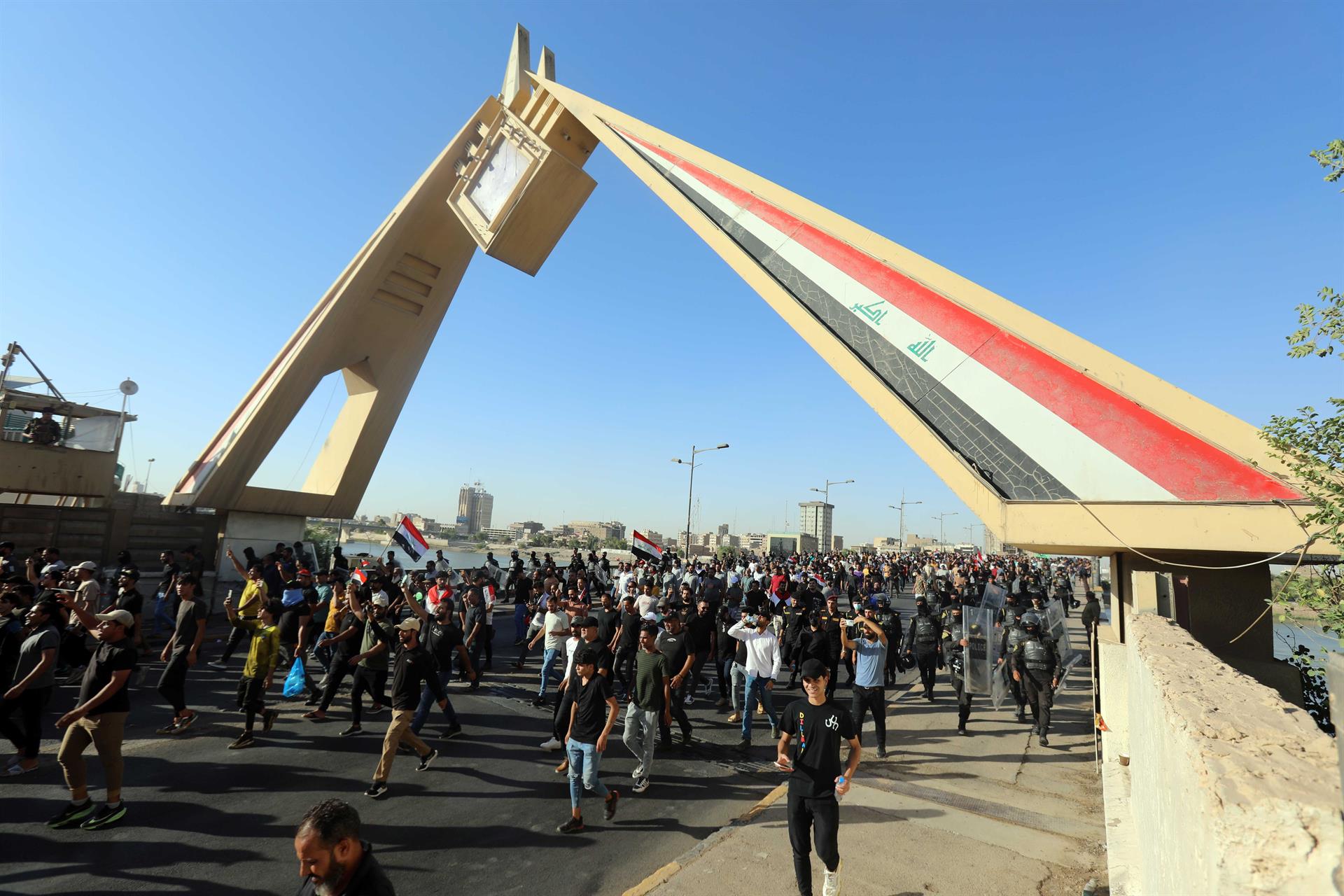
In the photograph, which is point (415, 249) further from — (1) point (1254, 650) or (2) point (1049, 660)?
(1) point (1254, 650)

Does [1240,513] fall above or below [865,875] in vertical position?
above

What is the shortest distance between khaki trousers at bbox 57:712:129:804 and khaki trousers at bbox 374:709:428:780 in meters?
1.99

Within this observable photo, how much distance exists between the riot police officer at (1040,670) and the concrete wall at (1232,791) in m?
6.00

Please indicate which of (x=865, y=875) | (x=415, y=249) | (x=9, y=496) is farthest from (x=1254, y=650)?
(x=9, y=496)

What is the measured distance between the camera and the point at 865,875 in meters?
4.83

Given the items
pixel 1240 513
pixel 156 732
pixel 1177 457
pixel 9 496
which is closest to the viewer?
pixel 1240 513

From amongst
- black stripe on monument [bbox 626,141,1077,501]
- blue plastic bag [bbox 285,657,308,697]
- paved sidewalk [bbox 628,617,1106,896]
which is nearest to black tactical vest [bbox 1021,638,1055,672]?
paved sidewalk [bbox 628,617,1106,896]

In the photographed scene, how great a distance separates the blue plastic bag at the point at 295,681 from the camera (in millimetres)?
9016

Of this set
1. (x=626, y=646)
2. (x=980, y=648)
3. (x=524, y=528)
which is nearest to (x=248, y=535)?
(x=626, y=646)

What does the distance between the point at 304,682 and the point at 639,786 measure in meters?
5.64

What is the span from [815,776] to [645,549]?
1870cm

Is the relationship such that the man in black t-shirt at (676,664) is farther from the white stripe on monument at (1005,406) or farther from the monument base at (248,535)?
the monument base at (248,535)

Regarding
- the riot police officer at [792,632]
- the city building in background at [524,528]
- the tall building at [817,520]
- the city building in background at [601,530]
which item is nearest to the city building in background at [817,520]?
the tall building at [817,520]

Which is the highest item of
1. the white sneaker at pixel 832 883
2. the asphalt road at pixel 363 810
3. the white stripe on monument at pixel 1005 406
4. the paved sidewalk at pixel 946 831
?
the white stripe on monument at pixel 1005 406
